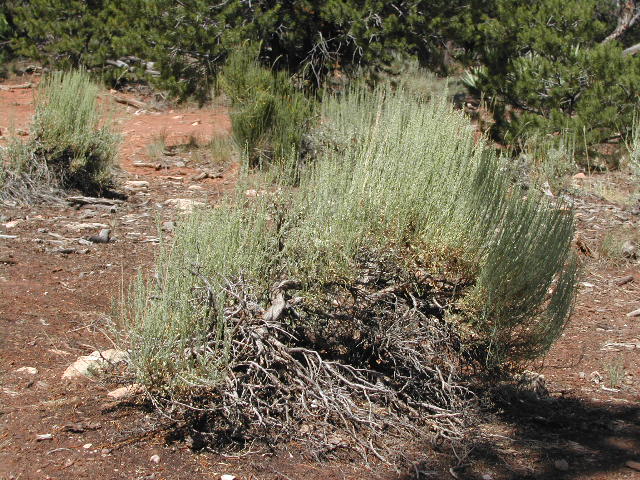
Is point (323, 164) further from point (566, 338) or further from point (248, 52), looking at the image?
point (248, 52)

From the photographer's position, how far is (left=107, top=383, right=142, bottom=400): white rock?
11.6 ft

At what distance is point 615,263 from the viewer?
664 centimetres

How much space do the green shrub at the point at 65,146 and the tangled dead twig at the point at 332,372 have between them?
4.07m

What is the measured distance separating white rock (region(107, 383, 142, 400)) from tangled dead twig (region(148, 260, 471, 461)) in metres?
0.24

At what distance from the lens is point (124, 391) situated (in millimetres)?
3576

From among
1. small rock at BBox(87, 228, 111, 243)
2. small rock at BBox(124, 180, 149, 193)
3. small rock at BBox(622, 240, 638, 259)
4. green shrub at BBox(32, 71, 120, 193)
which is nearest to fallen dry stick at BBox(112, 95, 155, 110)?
small rock at BBox(124, 180, 149, 193)

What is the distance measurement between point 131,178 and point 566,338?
4.90m

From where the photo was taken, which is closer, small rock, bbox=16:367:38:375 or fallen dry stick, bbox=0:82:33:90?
small rock, bbox=16:367:38:375

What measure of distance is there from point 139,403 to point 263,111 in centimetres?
544

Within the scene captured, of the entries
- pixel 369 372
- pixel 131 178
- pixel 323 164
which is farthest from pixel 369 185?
pixel 131 178

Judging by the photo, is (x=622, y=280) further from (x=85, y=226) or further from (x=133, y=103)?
(x=133, y=103)

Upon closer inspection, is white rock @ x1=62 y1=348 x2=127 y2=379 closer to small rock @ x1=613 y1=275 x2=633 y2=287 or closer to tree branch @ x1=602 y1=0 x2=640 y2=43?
small rock @ x1=613 y1=275 x2=633 y2=287

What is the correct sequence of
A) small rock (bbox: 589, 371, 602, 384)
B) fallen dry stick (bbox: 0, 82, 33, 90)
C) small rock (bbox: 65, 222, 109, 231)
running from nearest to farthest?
small rock (bbox: 589, 371, 602, 384) → small rock (bbox: 65, 222, 109, 231) → fallen dry stick (bbox: 0, 82, 33, 90)

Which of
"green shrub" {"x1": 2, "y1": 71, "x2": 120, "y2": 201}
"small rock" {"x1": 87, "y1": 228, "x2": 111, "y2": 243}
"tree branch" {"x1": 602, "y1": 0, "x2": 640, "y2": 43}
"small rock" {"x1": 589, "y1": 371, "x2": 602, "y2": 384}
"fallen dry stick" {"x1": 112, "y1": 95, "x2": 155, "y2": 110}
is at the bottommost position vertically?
"fallen dry stick" {"x1": 112, "y1": 95, "x2": 155, "y2": 110}
